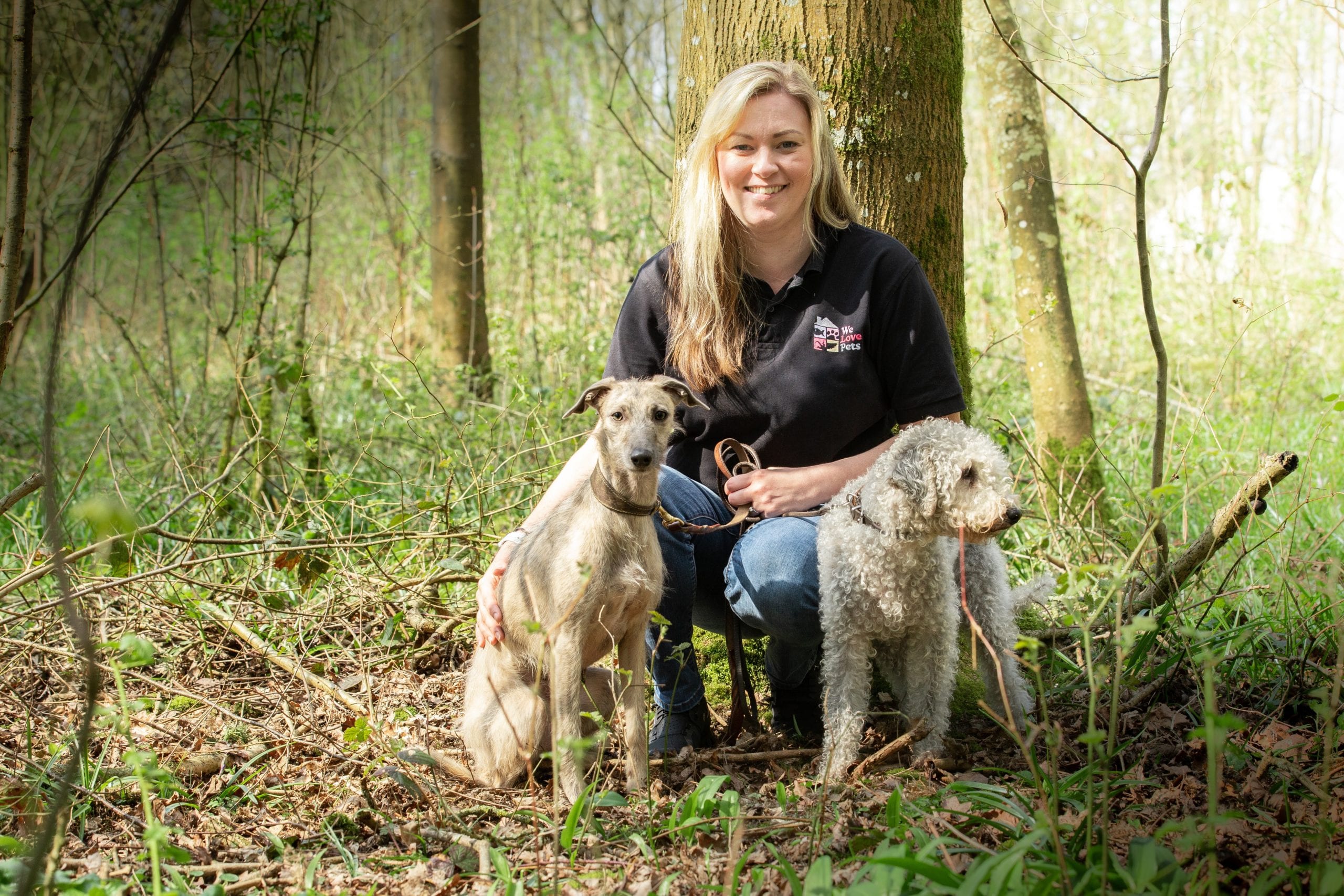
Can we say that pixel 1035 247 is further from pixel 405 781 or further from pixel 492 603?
pixel 405 781

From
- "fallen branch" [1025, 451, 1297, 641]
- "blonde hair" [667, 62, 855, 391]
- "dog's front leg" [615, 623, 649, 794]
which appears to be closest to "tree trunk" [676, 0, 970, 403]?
"blonde hair" [667, 62, 855, 391]

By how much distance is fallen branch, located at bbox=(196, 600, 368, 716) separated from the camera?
3562 mm

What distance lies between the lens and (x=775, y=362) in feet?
11.7

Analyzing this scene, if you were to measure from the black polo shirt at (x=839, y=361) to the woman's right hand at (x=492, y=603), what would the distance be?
84cm

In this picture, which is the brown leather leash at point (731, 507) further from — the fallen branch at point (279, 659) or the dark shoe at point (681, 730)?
the fallen branch at point (279, 659)

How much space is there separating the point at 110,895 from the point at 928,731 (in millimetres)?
2450

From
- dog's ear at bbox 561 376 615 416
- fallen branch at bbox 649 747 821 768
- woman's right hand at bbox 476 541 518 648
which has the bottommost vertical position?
fallen branch at bbox 649 747 821 768

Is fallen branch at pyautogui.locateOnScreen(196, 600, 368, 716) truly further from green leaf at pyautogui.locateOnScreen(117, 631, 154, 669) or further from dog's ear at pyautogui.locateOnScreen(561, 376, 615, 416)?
green leaf at pyautogui.locateOnScreen(117, 631, 154, 669)

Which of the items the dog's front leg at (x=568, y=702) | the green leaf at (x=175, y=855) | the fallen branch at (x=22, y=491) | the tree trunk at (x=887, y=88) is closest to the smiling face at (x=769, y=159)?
the tree trunk at (x=887, y=88)

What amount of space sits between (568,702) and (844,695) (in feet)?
3.09

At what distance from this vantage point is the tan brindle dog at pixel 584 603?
3062 mm

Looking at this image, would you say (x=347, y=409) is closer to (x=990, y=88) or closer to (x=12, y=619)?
(x=12, y=619)

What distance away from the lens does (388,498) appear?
6195 mm

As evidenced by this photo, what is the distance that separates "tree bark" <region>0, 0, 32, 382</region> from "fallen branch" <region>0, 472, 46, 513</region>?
15 centimetres
